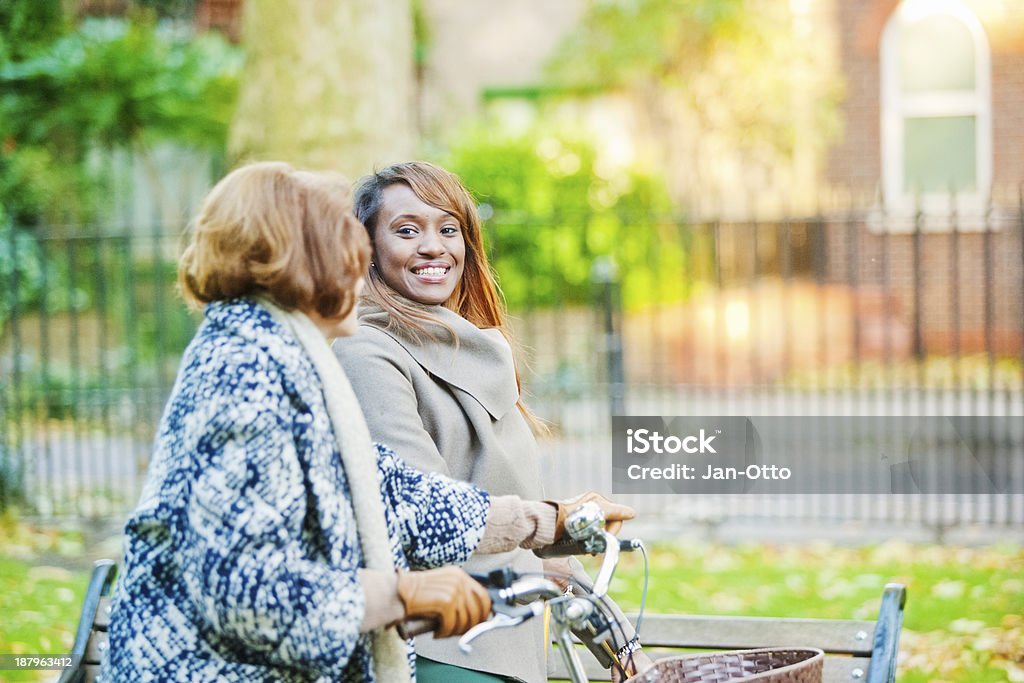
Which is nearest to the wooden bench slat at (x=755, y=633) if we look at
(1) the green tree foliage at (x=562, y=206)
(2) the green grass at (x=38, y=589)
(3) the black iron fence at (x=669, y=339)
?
(2) the green grass at (x=38, y=589)

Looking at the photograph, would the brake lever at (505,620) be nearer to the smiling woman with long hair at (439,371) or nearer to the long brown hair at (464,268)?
the smiling woman with long hair at (439,371)

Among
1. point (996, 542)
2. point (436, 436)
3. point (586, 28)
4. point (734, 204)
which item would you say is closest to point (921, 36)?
point (734, 204)

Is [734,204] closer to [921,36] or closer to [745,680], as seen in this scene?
[921,36]

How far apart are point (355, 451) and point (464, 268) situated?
0.96m

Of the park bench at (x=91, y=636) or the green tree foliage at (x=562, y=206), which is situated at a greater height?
the green tree foliage at (x=562, y=206)

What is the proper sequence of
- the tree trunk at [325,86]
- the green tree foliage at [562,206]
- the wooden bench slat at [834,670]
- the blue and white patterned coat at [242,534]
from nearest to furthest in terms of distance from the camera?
the blue and white patterned coat at [242,534] → the wooden bench slat at [834,670] → the tree trunk at [325,86] → the green tree foliage at [562,206]

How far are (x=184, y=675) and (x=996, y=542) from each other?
6174 millimetres

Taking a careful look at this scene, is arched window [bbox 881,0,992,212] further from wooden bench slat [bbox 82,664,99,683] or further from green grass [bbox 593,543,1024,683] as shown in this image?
wooden bench slat [bbox 82,664,99,683]

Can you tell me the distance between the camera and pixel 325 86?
7.45 meters

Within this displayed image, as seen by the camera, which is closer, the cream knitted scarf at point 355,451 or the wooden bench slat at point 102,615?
the cream knitted scarf at point 355,451

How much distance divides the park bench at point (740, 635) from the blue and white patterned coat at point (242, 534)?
55.9 inches

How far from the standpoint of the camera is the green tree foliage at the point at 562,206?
11652 mm

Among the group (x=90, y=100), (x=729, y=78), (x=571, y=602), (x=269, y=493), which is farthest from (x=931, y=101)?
(x=269, y=493)

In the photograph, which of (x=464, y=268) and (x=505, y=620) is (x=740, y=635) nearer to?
(x=464, y=268)
